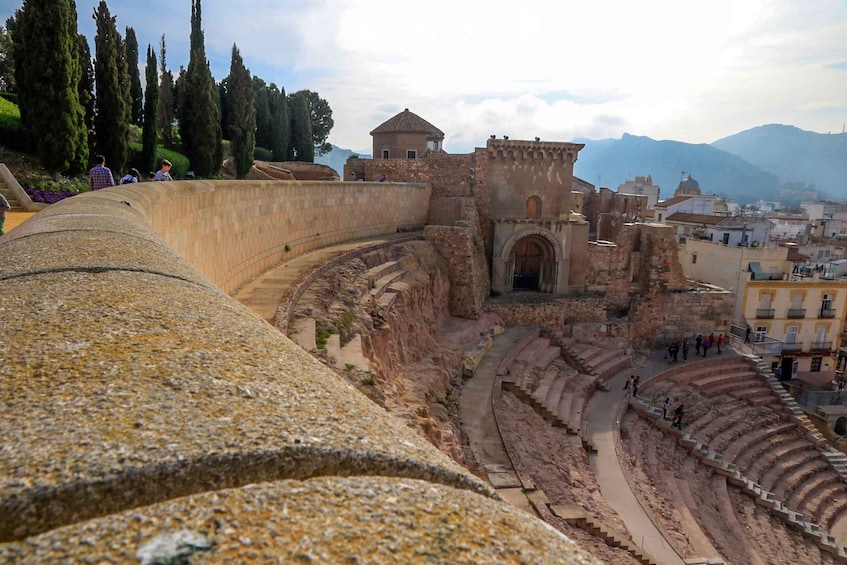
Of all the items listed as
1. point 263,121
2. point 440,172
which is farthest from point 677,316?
point 263,121

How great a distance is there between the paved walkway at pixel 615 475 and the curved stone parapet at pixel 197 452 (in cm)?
1239

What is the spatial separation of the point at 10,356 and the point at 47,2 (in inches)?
712

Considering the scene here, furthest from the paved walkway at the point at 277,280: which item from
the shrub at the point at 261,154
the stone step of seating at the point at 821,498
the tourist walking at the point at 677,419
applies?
the shrub at the point at 261,154

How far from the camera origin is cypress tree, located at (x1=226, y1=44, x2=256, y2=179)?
29.4 m

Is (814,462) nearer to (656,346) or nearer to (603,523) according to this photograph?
(656,346)

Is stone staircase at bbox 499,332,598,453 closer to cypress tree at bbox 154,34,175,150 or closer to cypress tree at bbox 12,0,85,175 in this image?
cypress tree at bbox 12,0,85,175

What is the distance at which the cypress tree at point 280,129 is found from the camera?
39.3m

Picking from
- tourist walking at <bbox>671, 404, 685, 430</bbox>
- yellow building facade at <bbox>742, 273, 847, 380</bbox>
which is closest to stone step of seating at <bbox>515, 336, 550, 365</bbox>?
tourist walking at <bbox>671, 404, 685, 430</bbox>

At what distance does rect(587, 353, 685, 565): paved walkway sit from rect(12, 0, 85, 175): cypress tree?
16980 mm

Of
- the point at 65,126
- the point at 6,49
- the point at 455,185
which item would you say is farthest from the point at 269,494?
the point at 6,49

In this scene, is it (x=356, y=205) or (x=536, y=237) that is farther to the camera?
(x=536, y=237)

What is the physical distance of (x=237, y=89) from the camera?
30578mm

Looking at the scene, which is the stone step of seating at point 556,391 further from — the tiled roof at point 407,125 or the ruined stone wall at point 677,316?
the tiled roof at point 407,125

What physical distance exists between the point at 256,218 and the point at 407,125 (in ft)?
78.2
